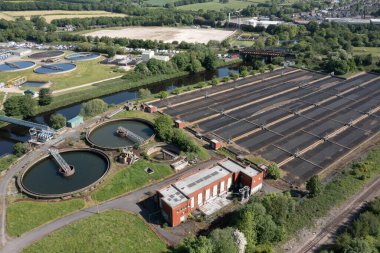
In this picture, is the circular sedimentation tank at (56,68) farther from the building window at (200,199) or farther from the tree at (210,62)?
the building window at (200,199)

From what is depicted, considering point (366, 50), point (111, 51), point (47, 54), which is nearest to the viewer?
point (111, 51)

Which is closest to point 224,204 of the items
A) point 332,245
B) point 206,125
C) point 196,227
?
point 196,227

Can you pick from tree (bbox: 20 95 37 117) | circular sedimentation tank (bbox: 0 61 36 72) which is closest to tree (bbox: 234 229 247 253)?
tree (bbox: 20 95 37 117)

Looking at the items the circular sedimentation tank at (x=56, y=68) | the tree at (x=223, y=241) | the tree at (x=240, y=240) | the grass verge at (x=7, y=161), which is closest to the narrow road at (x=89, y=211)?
the tree at (x=223, y=241)

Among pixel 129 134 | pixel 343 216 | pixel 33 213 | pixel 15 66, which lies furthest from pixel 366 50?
pixel 33 213

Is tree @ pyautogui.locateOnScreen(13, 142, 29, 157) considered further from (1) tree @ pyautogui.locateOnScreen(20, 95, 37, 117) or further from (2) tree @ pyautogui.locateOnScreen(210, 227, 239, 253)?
(2) tree @ pyautogui.locateOnScreen(210, 227, 239, 253)

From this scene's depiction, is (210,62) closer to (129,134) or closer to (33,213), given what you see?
(129,134)
